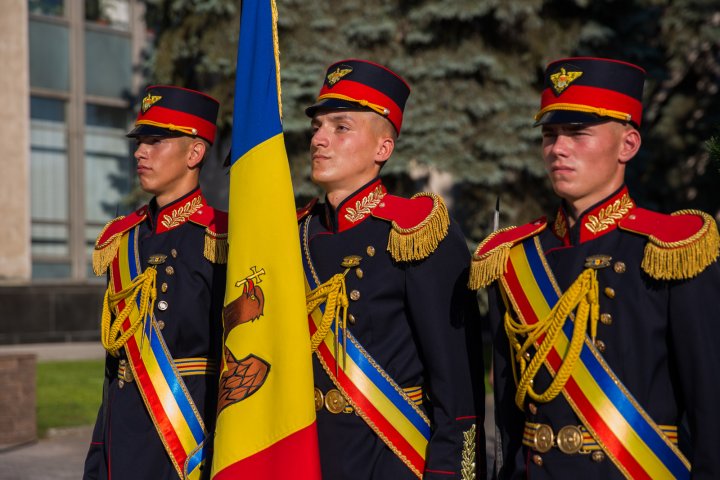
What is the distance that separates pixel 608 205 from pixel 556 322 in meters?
0.42

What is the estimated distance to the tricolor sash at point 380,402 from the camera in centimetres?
359

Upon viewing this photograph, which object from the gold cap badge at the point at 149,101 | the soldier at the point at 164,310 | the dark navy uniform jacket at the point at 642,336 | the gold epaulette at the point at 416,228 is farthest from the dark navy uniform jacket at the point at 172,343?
the dark navy uniform jacket at the point at 642,336

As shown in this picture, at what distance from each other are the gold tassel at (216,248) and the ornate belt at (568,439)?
1.58 m

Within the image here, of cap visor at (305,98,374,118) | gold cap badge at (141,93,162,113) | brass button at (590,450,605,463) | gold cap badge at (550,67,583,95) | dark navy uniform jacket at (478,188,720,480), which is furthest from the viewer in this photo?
gold cap badge at (141,93,162,113)

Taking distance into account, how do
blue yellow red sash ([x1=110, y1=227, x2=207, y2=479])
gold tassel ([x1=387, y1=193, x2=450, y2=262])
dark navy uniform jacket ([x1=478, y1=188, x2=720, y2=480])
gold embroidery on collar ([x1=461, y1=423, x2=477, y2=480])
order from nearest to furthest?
1. dark navy uniform jacket ([x1=478, y1=188, x2=720, y2=480])
2. gold embroidery on collar ([x1=461, y1=423, x2=477, y2=480])
3. gold tassel ([x1=387, y1=193, x2=450, y2=262])
4. blue yellow red sash ([x1=110, y1=227, x2=207, y2=479])

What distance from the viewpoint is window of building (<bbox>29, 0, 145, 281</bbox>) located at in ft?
66.2

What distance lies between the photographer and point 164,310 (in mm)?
4191

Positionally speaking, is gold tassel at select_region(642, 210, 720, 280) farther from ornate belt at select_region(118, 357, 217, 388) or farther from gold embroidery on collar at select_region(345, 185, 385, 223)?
ornate belt at select_region(118, 357, 217, 388)

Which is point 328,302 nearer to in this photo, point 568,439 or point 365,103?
point 365,103

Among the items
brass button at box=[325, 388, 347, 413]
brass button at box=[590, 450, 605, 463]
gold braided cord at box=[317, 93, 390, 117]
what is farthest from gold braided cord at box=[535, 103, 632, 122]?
brass button at box=[325, 388, 347, 413]

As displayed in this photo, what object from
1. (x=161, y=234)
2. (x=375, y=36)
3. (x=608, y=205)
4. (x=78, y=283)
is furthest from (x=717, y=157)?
(x=78, y=283)

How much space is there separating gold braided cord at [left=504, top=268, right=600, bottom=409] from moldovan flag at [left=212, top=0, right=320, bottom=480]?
76 centimetres

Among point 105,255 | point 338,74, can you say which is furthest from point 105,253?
point 338,74

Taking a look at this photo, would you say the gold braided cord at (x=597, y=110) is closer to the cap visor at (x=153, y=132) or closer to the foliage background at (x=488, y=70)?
the cap visor at (x=153, y=132)
